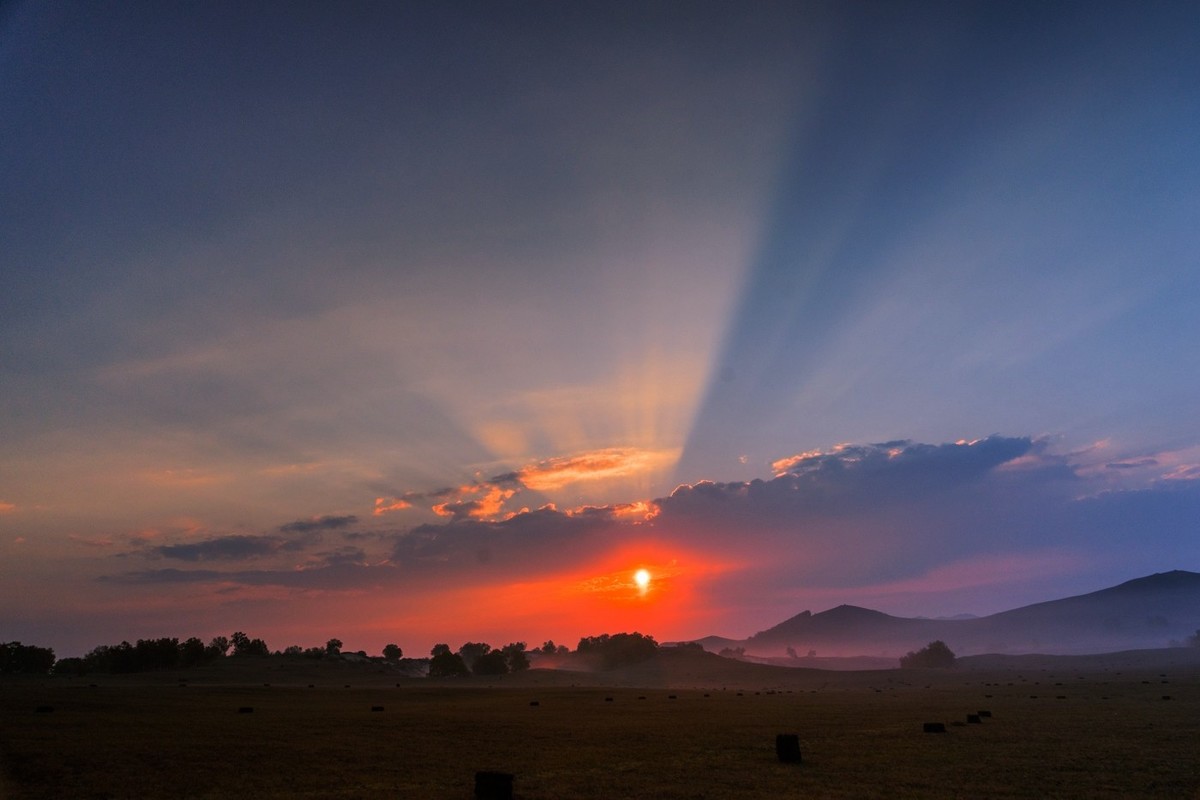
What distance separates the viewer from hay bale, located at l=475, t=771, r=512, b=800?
20.6 meters

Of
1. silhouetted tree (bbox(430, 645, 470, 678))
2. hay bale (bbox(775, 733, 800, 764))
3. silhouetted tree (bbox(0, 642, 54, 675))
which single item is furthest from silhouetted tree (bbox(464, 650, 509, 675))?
hay bale (bbox(775, 733, 800, 764))

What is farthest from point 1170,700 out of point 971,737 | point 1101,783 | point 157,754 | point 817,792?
point 157,754

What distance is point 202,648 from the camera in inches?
5950

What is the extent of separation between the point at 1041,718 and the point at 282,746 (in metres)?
42.1

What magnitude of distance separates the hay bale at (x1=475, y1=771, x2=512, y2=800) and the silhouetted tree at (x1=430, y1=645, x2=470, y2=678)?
17394 cm

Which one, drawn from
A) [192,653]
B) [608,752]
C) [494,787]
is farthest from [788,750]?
[192,653]

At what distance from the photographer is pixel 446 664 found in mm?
182875

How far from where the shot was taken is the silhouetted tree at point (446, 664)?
181875 mm

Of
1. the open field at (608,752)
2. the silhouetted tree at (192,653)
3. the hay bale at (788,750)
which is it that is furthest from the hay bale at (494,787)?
the silhouetted tree at (192,653)

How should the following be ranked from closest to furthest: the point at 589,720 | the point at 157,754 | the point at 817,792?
the point at 817,792, the point at 157,754, the point at 589,720

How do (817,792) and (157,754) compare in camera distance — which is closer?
(817,792)

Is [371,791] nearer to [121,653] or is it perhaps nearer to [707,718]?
[707,718]

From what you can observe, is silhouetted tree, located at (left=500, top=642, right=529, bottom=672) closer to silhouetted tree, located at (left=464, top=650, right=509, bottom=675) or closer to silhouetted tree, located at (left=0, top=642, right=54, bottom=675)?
silhouetted tree, located at (left=464, top=650, right=509, bottom=675)

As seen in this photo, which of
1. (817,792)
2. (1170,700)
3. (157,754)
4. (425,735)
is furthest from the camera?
(1170,700)
